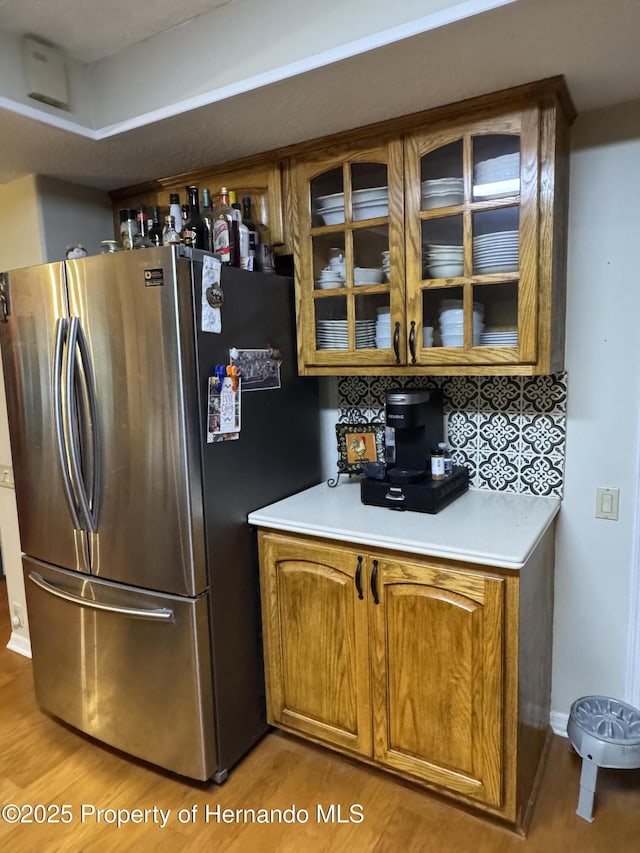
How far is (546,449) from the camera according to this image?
1868 mm

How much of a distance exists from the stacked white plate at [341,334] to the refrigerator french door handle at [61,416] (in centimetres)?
85

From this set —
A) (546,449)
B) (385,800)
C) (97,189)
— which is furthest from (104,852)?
(97,189)

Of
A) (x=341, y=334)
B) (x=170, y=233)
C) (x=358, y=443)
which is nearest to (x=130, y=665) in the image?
(x=358, y=443)

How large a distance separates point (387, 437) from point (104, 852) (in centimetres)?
151

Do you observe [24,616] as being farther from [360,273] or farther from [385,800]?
[360,273]

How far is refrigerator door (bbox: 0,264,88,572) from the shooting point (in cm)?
174

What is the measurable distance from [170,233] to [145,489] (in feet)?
2.82

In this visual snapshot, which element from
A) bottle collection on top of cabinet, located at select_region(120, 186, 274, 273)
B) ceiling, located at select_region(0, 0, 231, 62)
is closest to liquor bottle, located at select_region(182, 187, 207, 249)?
bottle collection on top of cabinet, located at select_region(120, 186, 274, 273)

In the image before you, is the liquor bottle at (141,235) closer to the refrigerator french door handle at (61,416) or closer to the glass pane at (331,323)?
the refrigerator french door handle at (61,416)

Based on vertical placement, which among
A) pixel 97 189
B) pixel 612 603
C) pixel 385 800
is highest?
pixel 97 189

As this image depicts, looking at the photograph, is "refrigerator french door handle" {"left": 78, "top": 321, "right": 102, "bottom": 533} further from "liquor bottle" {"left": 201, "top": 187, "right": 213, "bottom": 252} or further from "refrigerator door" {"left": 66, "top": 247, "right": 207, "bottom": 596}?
"liquor bottle" {"left": 201, "top": 187, "right": 213, "bottom": 252}

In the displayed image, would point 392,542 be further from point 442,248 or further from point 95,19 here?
point 95,19

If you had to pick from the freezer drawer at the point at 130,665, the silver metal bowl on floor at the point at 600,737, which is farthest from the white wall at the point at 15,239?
the silver metal bowl on floor at the point at 600,737

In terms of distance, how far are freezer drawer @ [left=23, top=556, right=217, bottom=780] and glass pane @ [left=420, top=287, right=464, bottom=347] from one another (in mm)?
1098
